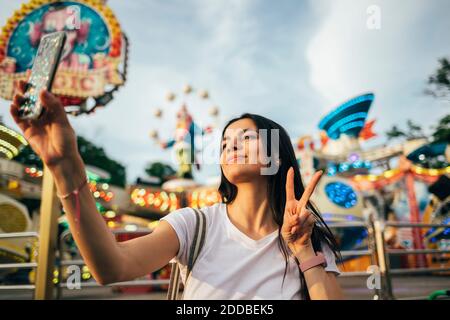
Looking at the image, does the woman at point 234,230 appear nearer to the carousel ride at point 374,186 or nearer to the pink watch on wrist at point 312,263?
the pink watch on wrist at point 312,263

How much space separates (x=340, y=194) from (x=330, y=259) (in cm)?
1098

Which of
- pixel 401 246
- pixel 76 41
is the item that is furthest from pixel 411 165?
pixel 76 41

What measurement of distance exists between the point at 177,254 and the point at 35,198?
15.8 metres

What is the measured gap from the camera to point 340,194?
11578 mm

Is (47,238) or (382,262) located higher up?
(47,238)

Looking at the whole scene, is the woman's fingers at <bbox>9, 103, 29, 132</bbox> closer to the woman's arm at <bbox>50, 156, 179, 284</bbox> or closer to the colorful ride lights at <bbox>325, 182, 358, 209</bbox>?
the woman's arm at <bbox>50, 156, 179, 284</bbox>

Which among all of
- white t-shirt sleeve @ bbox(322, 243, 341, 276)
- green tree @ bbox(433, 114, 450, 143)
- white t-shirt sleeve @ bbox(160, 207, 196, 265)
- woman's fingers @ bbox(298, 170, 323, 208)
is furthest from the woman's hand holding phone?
green tree @ bbox(433, 114, 450, 143)

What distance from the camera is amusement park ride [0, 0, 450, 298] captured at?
5.47m

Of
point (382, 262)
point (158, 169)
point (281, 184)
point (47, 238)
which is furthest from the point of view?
point (158, 169)

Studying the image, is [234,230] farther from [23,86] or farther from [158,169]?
[158,169]

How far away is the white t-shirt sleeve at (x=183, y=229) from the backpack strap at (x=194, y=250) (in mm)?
16

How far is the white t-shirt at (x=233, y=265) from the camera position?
112 centimetres

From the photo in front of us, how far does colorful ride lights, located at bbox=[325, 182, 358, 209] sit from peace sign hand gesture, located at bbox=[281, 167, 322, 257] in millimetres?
10910

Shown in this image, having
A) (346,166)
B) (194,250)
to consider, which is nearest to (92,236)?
(194,250)
